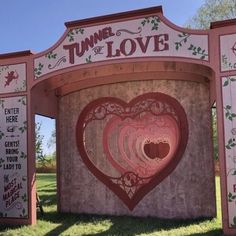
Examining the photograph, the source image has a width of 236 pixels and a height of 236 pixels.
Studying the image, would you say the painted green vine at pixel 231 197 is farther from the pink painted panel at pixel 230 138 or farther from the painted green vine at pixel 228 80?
the painted green vine at pixel 228 80

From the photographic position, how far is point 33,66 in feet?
28.8

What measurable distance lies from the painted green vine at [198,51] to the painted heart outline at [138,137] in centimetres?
180

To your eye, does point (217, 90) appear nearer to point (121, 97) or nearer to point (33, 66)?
point (121, 97)

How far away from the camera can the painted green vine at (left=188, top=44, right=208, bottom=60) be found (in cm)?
751

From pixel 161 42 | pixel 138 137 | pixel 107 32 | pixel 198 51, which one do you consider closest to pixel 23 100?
pixel 107 32

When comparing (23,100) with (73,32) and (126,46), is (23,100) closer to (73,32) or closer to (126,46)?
(73,32)

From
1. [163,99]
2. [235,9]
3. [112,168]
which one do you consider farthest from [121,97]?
[235,9]

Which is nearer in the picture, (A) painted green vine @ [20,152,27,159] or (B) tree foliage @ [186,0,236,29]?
(A) painted green vine @ [20,152,27,159]

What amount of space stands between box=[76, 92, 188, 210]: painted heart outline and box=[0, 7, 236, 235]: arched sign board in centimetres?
34

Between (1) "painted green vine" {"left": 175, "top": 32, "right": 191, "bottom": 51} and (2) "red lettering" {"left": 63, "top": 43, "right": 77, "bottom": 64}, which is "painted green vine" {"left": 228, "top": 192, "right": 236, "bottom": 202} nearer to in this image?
(1) "painted green vine" {"left": 175, "top": 32, "right": 191, "bottom": 51}

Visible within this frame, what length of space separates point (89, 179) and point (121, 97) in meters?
2.15

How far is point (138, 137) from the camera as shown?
9.38 meters

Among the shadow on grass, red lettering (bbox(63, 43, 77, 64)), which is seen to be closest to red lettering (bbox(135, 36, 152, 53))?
red lettering (bbox(63, 43, 77, 64))

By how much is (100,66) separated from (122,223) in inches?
135
